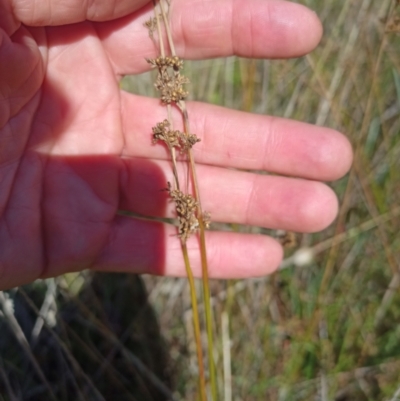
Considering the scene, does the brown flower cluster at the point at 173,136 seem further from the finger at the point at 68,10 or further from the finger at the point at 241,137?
the finger at the point at 68,10

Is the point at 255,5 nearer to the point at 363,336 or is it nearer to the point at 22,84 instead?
the point at 22,84

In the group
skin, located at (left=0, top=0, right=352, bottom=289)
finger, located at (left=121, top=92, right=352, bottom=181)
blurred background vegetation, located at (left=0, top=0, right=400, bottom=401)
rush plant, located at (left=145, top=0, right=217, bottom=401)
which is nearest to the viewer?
rush plant, located at (left=145, top=0, right=217, bottom=401)

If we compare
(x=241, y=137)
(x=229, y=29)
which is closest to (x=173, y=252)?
(x=241, y=137)

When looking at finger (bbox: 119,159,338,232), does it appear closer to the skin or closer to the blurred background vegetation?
the skin

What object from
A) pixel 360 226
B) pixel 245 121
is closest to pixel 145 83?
pixel 245 121

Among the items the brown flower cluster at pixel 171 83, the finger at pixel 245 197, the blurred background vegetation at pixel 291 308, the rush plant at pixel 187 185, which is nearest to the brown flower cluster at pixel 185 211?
the rush plant at pixel 187 185

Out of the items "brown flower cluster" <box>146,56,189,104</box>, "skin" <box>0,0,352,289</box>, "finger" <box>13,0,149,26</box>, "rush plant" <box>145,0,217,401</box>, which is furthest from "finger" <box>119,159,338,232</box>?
"finger" <box>13,0,149,26</box>

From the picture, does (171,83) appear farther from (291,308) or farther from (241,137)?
(291,308)
